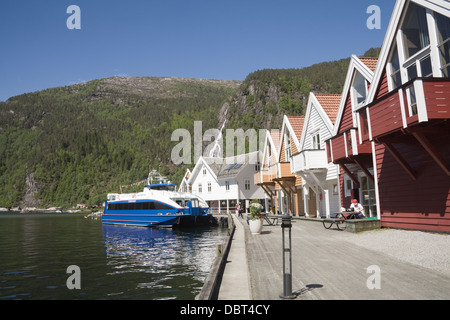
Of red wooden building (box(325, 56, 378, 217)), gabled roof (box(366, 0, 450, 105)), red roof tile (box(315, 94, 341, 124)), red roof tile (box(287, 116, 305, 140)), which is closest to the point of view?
gabled roof (box(366, 0, 450, 105))

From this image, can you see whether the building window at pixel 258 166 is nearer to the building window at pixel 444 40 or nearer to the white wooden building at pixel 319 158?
the white wooden building at pixel 319 158

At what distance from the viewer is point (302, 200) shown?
34719 mm

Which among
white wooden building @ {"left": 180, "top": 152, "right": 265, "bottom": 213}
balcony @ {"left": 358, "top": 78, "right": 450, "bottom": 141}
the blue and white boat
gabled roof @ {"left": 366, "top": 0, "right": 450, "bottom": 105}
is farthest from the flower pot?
white wooden building @ {"left": 180, "top": 152, "right": 265, "bottom": 213}

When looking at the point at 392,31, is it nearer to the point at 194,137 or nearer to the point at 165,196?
the point at 165,196

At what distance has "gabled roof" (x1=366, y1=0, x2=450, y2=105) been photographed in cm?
1274

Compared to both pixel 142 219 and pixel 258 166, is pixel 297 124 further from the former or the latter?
pixel 142 219

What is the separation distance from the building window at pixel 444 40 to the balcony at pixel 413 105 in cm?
125

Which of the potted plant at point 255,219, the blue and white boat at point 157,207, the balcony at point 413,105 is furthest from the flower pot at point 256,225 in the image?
the blue and white boat at point 157,207

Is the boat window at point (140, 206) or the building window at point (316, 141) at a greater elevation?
the building window at point (316, 141)

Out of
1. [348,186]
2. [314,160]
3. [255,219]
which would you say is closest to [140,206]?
[314,160]

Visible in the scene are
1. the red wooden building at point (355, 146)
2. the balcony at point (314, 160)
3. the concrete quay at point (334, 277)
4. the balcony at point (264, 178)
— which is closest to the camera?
the concrete quay at point (334, 277)

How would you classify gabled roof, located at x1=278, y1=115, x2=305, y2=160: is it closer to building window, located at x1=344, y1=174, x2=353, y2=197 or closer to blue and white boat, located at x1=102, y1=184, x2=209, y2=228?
building window, located at x1=344, y1=174, x2=353, y2=197

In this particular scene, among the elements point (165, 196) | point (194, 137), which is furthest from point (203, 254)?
point (194, 137)

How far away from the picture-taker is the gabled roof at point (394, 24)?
1274 cm
